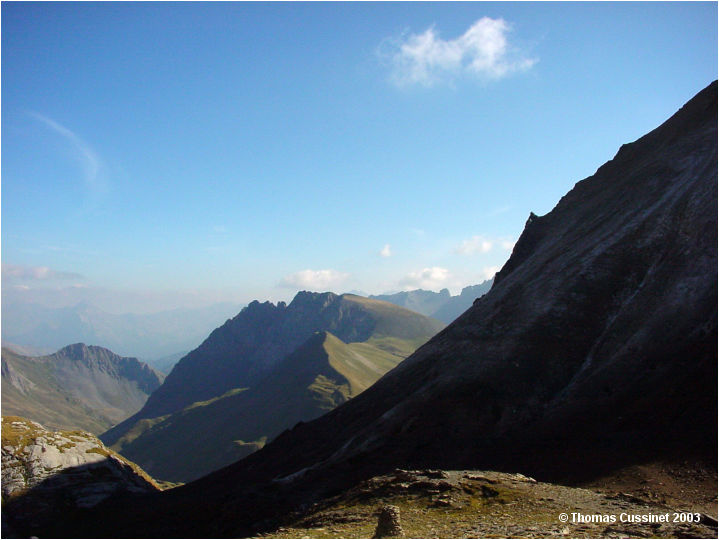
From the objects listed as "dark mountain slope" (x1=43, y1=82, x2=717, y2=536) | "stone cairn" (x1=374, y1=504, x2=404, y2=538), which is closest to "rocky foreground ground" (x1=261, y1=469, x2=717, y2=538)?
"stone cairn" (x1=374, y1=504, x2=404, y2=538)

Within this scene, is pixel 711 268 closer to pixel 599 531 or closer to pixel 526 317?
pixel 526 317

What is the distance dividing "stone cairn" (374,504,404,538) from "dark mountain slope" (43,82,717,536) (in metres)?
22.0

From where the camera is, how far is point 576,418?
55.9 meters

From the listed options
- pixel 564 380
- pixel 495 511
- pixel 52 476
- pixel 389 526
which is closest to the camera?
pixel 389 526

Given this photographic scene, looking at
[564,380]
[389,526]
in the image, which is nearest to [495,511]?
[389,526]

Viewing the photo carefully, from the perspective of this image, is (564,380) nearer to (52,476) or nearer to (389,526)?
(389,526)

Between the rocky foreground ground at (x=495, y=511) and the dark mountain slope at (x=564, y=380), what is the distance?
751cm

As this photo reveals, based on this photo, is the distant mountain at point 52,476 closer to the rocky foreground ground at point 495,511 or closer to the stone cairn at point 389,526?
the rocky foreground ground at point 495,511

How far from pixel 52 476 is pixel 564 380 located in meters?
100

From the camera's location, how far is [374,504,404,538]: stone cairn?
102ft

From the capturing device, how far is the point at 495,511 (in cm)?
3597

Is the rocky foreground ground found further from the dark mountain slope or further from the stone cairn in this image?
the dark mountain slope

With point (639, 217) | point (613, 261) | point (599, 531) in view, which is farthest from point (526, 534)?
point (639, 217)

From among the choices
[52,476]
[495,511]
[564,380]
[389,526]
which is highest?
[564,380]
